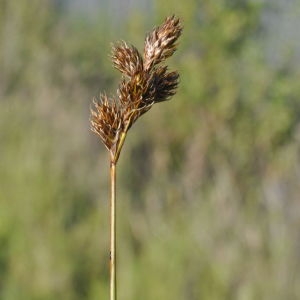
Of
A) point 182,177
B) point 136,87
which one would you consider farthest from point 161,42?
point 182,177

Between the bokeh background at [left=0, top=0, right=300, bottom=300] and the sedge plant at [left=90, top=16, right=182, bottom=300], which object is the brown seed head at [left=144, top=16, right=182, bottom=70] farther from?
the bokeh background at [left=0, top=0, right=300, bottom=300]

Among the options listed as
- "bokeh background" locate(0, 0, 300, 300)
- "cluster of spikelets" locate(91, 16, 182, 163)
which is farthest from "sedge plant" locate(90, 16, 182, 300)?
"bokeh background" locate(0, 0, 300, 300)

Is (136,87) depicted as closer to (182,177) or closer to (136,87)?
(136,87)

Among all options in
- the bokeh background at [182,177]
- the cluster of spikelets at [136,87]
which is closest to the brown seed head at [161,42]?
the cluster of spikelets at [136,87]

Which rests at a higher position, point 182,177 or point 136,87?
point 182,177

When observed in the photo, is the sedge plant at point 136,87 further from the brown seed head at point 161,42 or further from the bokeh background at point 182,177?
the bokeh background at point 182,177

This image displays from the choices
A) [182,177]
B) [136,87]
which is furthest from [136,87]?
[182,177]

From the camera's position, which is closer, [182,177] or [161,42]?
[161,42]
